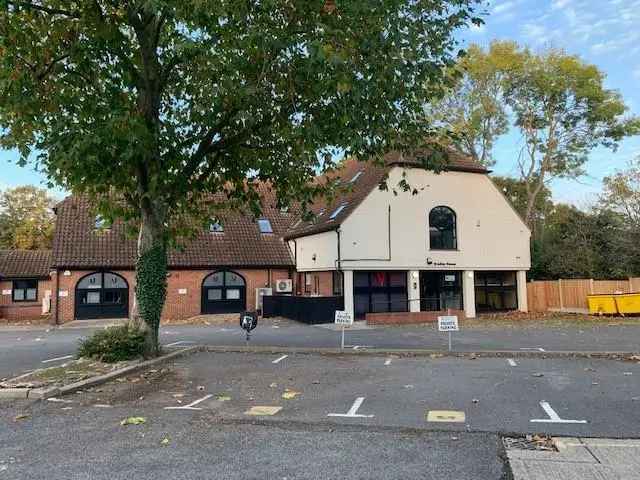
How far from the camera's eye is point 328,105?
10.8 m

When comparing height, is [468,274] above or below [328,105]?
below

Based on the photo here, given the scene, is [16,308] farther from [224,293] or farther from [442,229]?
[442,229]

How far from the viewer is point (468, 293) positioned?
2636 cm

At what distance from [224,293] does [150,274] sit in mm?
15873

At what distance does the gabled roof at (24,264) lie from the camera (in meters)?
32.8

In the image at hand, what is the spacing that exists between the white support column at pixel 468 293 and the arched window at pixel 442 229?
5.12 ft

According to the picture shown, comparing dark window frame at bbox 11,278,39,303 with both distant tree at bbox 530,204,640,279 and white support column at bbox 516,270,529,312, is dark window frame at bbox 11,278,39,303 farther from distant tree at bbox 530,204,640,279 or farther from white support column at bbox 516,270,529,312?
distant tree at bbox 530,204,640,279

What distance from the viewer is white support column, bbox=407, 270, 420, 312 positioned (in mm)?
25125

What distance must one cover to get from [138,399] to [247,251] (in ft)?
66.8

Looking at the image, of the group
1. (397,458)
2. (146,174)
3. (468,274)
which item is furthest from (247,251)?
(397,458)

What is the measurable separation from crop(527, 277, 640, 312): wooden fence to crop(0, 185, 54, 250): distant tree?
41.8 metres

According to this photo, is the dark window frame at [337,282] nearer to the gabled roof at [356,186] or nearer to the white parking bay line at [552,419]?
the gabled roof at [356,186]

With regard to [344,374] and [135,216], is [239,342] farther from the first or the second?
[344,374]

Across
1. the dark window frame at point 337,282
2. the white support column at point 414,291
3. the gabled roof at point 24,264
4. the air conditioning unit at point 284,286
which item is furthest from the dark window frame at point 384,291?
the gabled roof at point 24,264
